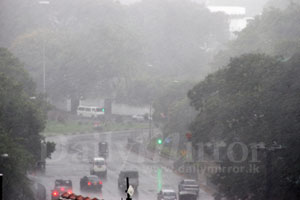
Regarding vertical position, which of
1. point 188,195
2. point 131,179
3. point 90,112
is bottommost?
point 188,195

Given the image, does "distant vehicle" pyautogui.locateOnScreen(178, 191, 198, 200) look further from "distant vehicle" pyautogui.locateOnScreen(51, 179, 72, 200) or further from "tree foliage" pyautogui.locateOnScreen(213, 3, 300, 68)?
"tree foliage" pyautogui.locateOnScreen(213, 3, 300, 68)

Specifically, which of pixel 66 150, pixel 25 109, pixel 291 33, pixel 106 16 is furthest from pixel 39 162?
pixel 106 16

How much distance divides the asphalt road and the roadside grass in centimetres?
241

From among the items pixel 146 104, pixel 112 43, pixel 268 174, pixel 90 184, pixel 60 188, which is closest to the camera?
pixel 268 174

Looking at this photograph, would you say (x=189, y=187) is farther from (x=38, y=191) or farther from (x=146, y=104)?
(x=146, y=104)

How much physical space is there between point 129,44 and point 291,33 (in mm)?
31826

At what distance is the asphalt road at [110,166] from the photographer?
4775 centimetres

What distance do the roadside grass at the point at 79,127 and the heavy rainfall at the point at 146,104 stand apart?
30 cm

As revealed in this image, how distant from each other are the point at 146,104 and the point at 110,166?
40.1 m

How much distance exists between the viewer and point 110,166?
58906 mm

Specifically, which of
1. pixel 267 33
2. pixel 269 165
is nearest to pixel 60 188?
pixel 269 165

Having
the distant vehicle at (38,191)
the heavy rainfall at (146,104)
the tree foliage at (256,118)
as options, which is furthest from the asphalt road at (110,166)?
the tree foliage at (256,118)

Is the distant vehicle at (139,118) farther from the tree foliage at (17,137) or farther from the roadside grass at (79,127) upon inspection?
the tree foliage at (17,137)

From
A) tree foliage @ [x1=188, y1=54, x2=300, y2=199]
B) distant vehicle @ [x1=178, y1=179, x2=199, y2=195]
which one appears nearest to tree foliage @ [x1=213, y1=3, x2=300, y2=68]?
tree foliage @ [x1=188, y1=54, x2=300, y2=199]
